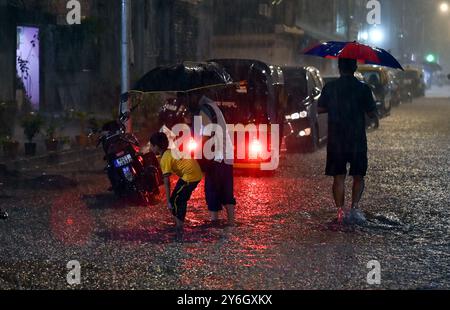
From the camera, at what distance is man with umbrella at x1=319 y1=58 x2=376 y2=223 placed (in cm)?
1001

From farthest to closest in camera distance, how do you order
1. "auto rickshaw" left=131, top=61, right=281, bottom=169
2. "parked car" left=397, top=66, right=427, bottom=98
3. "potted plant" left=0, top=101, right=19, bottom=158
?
"parked car" left=397, top=66, right=427, bottom=98 → "potted plant" left=0, top=101, right=19, bottom=158 → "auto rickshaw" left=131, top=61, right=281, bottom=169

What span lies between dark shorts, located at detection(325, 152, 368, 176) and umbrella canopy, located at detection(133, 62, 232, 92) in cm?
237

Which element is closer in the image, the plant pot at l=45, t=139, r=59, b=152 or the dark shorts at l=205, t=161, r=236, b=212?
the dark shorts at l=205, t=161, r=236, b=212

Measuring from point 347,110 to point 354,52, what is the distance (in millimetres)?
774

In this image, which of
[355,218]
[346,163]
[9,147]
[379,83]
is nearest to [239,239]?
[355,218]

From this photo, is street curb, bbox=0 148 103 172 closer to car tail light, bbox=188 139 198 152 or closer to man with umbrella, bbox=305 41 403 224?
car tail light, bbox=188 139 198 152

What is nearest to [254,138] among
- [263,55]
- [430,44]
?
[263,55]

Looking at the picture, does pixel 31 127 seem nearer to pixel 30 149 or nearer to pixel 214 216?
pixel 30 149

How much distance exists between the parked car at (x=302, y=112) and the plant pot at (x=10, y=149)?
231 inches

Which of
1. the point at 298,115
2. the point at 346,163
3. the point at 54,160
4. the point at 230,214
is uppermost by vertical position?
the point at 298,115

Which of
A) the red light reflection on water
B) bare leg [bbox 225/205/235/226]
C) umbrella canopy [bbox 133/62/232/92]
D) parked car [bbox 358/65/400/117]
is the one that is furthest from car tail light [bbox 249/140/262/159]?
parked car [bbox 358/65/400/117]

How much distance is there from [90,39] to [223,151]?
50.7ft

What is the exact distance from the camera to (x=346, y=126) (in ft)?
32.9

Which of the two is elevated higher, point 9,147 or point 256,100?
point 256,100
